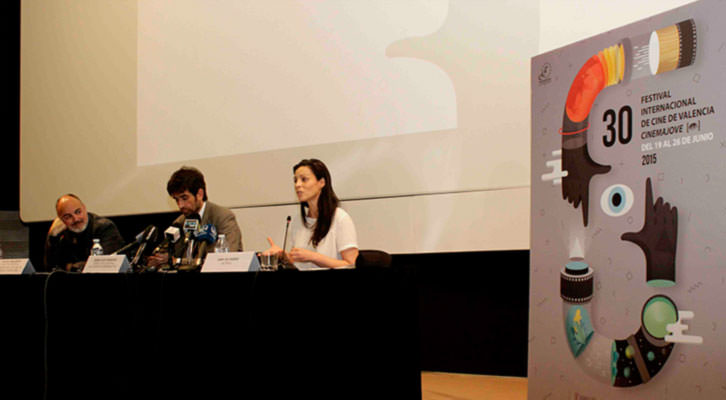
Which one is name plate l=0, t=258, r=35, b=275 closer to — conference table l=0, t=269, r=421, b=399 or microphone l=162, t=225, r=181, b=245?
conference table l=0, t=269, r=421, b=399

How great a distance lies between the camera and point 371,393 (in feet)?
5.32

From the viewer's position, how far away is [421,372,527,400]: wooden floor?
294cm

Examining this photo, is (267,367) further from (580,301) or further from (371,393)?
(580,301)

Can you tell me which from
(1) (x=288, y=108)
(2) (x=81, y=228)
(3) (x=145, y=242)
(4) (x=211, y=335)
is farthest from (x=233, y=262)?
(1) (x=288, y=108)

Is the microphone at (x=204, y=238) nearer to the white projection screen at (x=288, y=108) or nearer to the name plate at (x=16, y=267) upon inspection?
the name plate at (x=16, y=267)

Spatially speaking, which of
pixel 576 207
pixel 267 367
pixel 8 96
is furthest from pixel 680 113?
pixel 8 96

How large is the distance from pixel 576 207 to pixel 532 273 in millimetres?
302

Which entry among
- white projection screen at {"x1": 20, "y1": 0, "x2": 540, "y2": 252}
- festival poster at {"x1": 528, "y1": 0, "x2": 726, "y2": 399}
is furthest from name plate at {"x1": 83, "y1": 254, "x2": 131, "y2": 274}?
white projection screen at {"x1": 20, "y1": 0, "x2": 540, "y2": 252}

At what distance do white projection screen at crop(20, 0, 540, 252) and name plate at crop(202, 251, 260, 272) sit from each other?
1498 mm

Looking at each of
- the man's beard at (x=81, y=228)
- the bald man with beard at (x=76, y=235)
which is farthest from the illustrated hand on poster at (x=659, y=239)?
the man's beard at (x=81, y=228)

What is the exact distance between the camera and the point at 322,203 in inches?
105

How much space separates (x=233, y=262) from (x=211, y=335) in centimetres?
22

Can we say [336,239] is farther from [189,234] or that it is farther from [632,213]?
[632,213]

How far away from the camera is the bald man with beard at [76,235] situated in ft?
10.9
